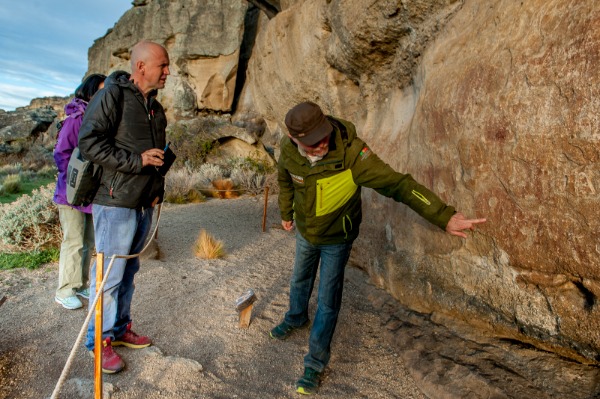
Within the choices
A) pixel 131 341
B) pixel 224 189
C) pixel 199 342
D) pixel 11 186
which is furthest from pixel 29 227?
pixel 11 186

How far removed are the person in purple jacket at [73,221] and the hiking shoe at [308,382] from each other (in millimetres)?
2175

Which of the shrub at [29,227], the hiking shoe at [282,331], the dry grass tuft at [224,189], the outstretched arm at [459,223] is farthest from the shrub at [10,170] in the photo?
the outstretched arm at [459,223]

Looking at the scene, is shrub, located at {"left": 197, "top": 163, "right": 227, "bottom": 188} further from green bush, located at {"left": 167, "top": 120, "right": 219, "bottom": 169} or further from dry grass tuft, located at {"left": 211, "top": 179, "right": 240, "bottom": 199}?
green bush, located at {"left": 167, "top": 120, "right": 219, "bottom": 169}

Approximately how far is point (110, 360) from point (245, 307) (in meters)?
1.14

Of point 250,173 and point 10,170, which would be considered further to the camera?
point 10,170

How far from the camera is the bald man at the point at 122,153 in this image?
2.62 meters

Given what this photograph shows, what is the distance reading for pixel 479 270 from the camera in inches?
121

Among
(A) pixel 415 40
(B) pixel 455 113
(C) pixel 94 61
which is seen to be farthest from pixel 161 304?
(C) pixel 94 61

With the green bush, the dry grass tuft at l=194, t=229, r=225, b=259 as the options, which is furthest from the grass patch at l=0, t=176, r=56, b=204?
the dry grass tuft at l=194, t=229, r=225, b=259

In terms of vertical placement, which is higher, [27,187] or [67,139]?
[67,139]

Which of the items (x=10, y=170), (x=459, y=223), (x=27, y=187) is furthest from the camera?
(x=10, y=170)

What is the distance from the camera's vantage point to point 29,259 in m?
5.12

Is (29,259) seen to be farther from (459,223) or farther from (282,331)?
(459,223)

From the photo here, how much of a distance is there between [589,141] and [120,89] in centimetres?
265
